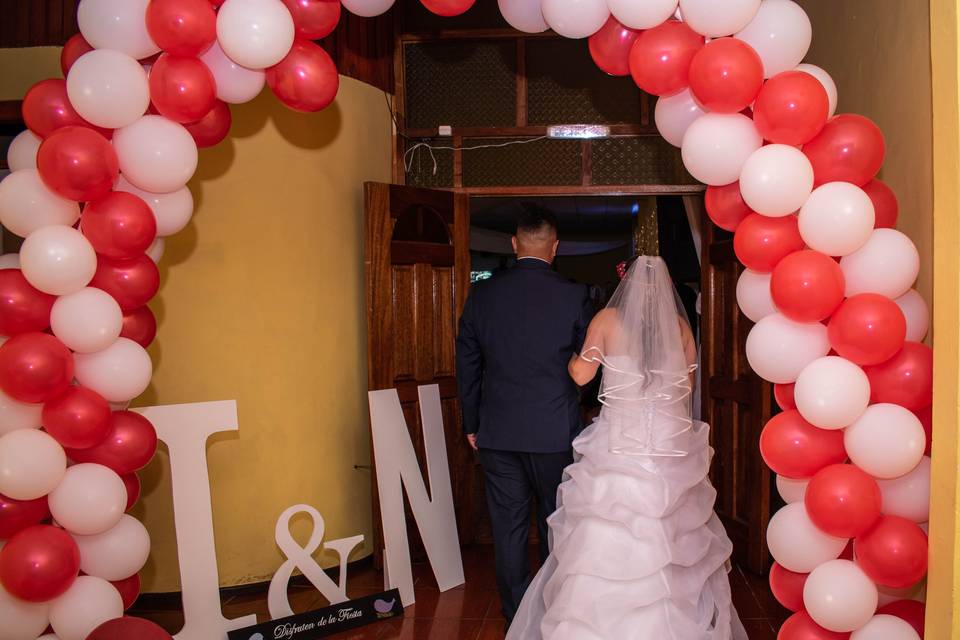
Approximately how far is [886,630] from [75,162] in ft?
9.43

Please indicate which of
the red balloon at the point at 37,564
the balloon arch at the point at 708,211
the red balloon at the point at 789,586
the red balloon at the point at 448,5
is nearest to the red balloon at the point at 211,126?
the balloon arch at the point at 708,211

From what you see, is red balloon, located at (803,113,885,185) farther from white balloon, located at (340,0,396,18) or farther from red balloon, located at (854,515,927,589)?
white balloon, located at (340,0,396,18)


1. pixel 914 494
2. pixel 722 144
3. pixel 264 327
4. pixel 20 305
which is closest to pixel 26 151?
pixel 20 305

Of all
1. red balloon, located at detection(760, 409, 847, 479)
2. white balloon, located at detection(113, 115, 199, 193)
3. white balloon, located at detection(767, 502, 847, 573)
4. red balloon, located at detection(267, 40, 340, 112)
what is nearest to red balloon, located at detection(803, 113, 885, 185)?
red balloon, located at detection(760, 409, 847, 479)

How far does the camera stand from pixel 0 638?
8.81ft

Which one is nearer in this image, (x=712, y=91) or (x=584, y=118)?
(x=712, y=91)

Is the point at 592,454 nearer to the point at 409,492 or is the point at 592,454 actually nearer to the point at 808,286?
the point at 808,286

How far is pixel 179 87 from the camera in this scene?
2.85m

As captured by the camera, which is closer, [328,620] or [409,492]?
[328,620]

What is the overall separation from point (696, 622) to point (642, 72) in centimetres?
193

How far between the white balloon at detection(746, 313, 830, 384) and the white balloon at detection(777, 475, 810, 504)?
1.06ft

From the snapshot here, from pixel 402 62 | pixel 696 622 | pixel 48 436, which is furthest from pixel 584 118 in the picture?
pixel 48 436

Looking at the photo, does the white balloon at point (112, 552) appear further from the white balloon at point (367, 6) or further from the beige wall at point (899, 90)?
the beige wall at point (899, 90)

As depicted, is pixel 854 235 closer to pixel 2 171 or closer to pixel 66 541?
pixel 66 541
